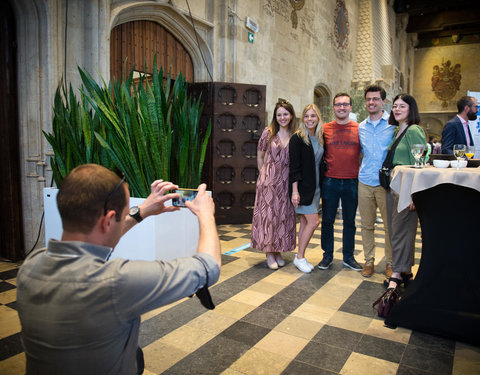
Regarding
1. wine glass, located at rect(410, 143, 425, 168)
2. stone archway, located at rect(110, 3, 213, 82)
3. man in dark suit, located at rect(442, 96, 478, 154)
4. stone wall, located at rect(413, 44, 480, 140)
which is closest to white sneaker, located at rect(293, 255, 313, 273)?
wine glass, located at rect(410, 143, 425, 168)

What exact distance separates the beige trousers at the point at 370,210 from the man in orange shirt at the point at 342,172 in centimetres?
9

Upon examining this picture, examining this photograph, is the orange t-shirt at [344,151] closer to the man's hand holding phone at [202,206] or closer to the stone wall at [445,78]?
the man's hand holding phone at [202,206]

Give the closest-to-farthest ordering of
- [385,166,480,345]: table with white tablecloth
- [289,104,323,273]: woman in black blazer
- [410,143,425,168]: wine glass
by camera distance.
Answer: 1. [385,166,480,345]: table with white tablecloth
2. [410,143,425,168]: wine glass
3. [289,104,323,273]: woman in black blazer

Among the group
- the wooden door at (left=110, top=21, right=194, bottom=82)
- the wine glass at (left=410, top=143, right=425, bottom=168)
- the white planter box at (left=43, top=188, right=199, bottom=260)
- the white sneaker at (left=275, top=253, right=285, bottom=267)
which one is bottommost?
the white sneaker at (left=275, top=253, right=285, bottom=267)

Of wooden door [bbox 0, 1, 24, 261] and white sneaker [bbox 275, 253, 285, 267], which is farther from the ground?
wooden door [bbox 0, 1, 24, 261]

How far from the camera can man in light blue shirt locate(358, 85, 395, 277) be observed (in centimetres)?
306

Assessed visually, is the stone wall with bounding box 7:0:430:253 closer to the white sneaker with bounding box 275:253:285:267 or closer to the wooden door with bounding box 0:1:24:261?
the wooden door with bounding box 0:1:24:261

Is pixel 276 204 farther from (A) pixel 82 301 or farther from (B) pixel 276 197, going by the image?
(A) pixel 82 301

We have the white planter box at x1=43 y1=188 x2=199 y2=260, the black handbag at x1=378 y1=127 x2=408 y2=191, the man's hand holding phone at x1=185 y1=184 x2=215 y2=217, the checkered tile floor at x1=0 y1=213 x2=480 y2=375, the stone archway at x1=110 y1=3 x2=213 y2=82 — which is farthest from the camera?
the stone archway at x1=110 y1=3 x2=213 y2=82

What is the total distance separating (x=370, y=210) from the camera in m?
3.18

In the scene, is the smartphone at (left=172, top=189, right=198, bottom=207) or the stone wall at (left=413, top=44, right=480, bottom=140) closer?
the smartphone at (left=172, top=189, right=198, bottom=207)

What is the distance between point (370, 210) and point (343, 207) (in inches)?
9.4

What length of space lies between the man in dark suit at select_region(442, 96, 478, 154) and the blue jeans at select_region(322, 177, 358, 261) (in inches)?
54.3

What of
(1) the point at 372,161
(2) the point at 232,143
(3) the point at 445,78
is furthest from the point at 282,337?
(3) the point at 445,78
